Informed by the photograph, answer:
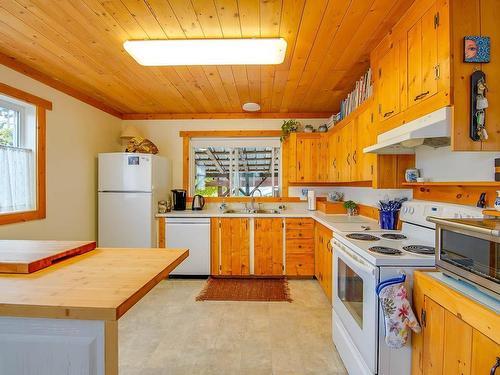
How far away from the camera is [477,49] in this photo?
1.32 metres

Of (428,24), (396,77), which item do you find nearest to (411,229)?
(396,77)

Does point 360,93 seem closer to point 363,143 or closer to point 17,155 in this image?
point 363,143

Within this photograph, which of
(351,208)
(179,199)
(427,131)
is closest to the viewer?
(427,131)

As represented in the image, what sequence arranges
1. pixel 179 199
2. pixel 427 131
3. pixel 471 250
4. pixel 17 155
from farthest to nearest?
pixel 179 199, pixel 17 155, pixel 427 131, pixel 471 250

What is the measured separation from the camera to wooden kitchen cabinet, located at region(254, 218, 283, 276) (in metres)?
3.59

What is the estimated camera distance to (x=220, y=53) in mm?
2117

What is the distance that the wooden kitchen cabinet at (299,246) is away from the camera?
355 centimetres

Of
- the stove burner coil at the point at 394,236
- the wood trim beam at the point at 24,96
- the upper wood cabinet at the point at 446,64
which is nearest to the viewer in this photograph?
the upper wood cabinet at the point at 446,64

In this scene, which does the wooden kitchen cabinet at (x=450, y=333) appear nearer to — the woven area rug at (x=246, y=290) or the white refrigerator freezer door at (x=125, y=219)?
the woven area rug at (x=246, y=290)

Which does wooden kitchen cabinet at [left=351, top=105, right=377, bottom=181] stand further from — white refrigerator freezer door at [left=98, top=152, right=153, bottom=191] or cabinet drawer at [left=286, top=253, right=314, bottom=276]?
white refrigerator freezer door at [left=98, top=152, right=153, bottom=191]

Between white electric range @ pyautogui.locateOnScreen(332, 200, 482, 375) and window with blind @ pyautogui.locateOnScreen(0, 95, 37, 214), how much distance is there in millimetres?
2861

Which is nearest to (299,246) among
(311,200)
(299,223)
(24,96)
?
(299,223)

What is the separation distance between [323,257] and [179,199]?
2.16m

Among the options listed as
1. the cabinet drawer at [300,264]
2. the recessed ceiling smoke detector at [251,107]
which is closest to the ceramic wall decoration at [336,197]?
the cabinet drawer at [300,264]
